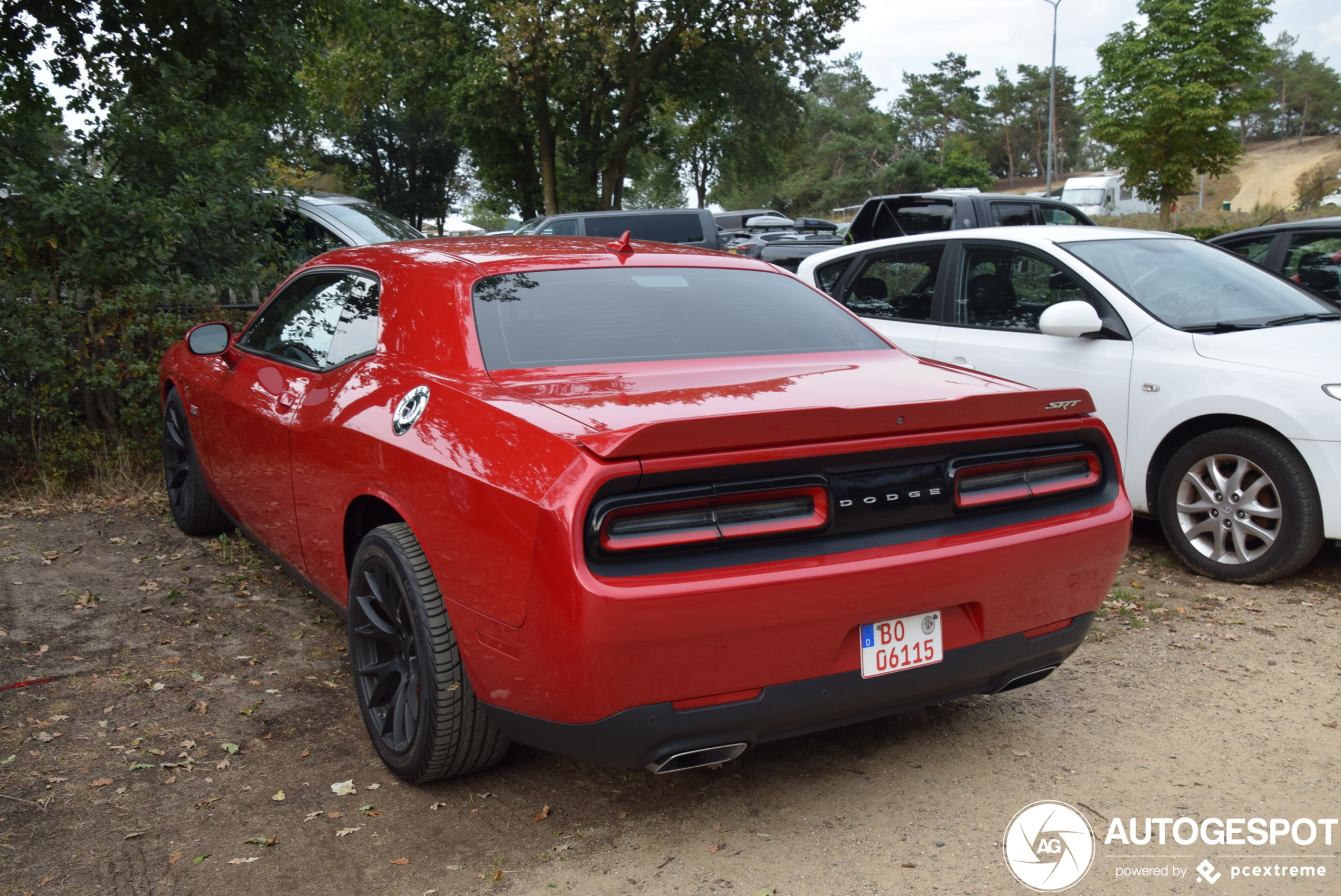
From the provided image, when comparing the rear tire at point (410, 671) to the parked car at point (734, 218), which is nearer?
the rear tire at point (410, 671)

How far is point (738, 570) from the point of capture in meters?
2.50

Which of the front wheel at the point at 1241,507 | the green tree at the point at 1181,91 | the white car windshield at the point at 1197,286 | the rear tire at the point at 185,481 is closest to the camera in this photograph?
the front wheel at the point at 1241,507

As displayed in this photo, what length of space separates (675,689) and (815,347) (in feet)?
5.20

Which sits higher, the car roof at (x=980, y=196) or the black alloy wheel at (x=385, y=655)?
the car roof at (x=980, y=196)

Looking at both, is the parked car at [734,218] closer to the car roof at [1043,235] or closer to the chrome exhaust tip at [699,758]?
the car roof at [1043,235]

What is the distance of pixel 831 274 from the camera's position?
284 inches

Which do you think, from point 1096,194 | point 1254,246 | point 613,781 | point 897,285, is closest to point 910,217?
point 1254,246

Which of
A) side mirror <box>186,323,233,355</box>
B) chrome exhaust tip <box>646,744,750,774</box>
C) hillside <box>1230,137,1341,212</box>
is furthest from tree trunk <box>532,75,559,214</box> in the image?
hillside <box>1230,137,1341,212</box>

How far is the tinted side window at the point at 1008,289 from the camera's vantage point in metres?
5.75

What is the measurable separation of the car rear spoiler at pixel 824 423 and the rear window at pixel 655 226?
12997 millimetres

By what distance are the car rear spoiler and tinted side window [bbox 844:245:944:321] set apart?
137 inches

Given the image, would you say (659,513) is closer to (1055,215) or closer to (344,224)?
(344,224)

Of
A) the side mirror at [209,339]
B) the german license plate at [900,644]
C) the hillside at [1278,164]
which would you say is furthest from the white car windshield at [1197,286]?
the hillside at [1278,164]

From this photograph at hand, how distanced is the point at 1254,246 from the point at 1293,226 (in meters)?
0.30
